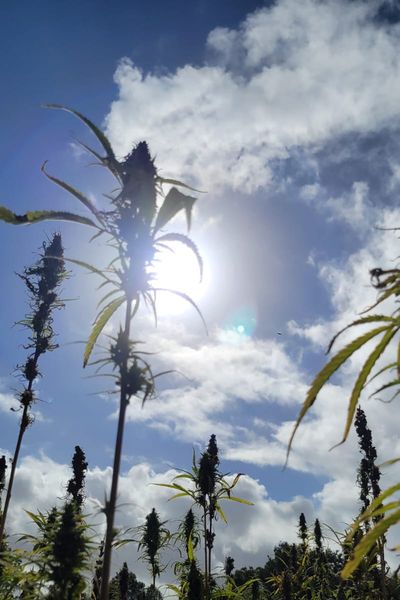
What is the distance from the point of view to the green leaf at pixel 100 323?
685 cm

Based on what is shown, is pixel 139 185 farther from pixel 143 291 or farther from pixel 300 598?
pixel 300 598

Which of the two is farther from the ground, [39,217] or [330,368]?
[39,217]

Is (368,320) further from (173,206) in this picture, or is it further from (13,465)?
(13,465)

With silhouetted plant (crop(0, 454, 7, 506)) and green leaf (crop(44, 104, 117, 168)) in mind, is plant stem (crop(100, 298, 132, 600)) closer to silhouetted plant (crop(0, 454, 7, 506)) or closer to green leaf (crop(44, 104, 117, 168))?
green leaf (crop(44, 104, 117, 168))

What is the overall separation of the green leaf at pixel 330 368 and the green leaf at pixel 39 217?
4.61 meters

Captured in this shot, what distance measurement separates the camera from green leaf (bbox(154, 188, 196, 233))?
680 centimetres

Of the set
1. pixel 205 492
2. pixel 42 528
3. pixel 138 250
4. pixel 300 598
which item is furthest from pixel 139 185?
pixel 300 598

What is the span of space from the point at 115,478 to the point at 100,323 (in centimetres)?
220

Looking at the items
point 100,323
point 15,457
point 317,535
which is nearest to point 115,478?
point 100,323

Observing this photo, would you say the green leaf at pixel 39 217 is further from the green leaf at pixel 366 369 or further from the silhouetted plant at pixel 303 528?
the silhouetted plant at pixel 303 528

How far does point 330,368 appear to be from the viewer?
232 centimetres

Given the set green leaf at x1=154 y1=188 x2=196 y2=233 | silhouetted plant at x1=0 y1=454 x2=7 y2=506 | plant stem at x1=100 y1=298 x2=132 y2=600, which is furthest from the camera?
silhouetted plant at x1=0 y1=454 x2=7 y2=506

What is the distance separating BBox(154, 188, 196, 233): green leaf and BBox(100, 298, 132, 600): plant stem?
1.25 metres

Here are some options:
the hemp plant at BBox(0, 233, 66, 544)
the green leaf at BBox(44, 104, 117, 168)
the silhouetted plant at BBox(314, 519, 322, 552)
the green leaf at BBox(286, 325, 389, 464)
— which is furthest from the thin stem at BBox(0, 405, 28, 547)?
the silhouetted plant at BBox(314, 519, 322, 552)
